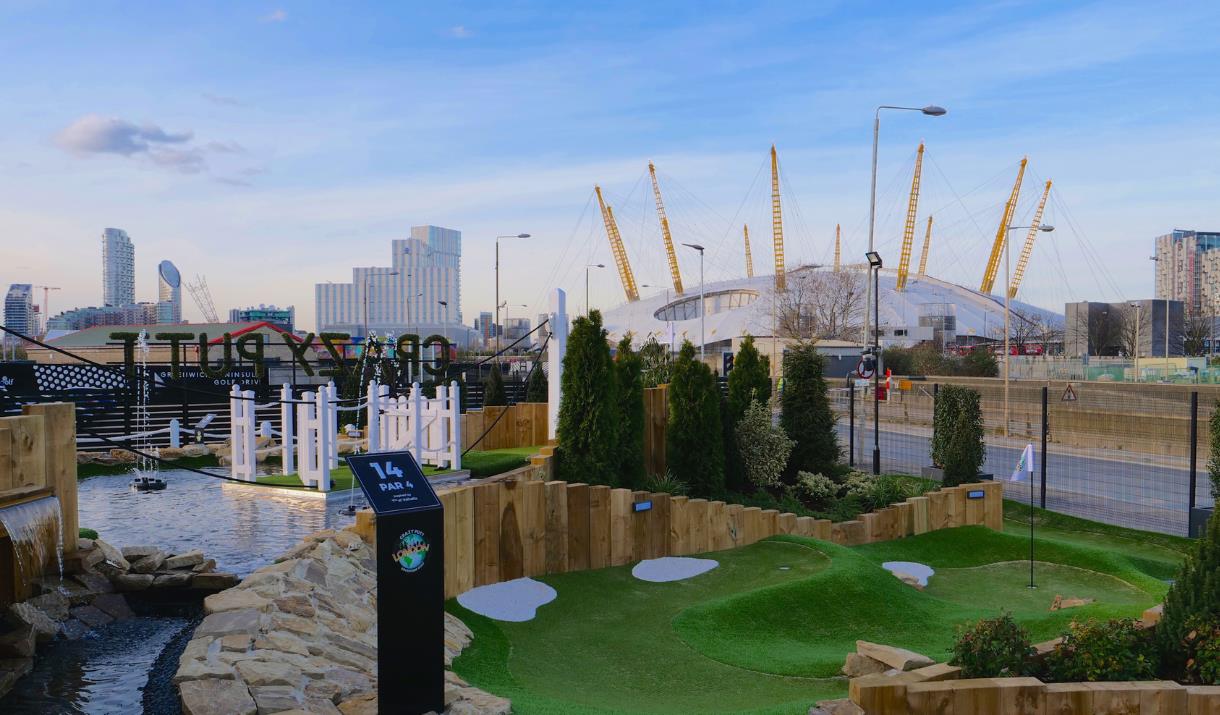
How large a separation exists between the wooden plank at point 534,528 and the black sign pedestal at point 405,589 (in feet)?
15.7

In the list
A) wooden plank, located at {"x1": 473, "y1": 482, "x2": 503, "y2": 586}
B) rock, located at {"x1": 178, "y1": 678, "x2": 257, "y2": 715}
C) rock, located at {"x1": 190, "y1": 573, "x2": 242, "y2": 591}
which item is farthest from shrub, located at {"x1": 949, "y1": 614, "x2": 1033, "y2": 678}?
rock, located at {"x1": 190, "y1": 573, "x2": 242, "y2": 591}

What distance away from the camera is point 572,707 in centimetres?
593

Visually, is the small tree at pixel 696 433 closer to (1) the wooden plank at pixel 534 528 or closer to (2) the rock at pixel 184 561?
(1) the wooden plank at pixel 534 528

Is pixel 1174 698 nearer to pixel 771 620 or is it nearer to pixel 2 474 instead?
pixel 771 620

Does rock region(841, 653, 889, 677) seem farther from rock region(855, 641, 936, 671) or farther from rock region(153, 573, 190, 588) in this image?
rock region(153, 573, 190, 588)

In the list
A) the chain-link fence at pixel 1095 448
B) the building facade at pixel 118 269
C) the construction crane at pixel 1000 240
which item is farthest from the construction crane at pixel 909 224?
the building facade at pixel 118 269

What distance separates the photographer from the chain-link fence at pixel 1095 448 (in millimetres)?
16812

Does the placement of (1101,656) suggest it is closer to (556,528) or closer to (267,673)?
(267,673)

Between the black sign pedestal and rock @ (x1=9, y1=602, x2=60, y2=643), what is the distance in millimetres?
3562

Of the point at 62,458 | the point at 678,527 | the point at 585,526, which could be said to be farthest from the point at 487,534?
the point at 62,458

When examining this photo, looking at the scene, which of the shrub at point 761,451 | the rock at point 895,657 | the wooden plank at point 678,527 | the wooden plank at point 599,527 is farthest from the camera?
the shrub at point 761,451

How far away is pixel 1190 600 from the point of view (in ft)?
20.3

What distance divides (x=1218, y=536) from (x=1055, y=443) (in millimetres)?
20817

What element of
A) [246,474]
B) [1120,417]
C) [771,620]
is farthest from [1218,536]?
[1120,417]
